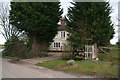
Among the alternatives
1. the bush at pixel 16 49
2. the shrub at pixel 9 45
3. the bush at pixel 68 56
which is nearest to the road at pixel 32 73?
the bush at pixel 68 56

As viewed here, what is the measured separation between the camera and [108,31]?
17328 mm

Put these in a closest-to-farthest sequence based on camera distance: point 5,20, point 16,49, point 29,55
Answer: point 29,55 → point 16,49 → point 5,20

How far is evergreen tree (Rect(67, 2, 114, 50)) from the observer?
54.9 ft

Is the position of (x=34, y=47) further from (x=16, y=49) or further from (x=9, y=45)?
(x=9, y=45)

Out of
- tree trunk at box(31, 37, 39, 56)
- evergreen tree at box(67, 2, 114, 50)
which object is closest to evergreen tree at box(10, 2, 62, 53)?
tree trunk at box(31, 37, 39, 56)

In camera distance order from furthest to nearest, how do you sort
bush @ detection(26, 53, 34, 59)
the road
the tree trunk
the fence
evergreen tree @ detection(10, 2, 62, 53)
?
the tree trunk
evergreen tree @ detection(10, 2, 62, 53)
bush @ detection(26, 53, 34, 59)
the fence
the road

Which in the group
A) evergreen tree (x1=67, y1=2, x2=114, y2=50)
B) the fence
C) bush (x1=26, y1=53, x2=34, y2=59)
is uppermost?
evergreen tree (x1=67, y1=2, x2=114, y2=50)

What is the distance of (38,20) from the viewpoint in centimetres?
2128

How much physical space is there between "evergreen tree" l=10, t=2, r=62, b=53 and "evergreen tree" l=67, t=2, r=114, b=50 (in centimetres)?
522

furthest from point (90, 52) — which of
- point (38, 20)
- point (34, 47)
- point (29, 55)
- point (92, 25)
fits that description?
point (34, 47)

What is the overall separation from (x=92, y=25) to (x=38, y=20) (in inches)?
318

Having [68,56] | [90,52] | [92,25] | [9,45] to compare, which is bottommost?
[68,56]

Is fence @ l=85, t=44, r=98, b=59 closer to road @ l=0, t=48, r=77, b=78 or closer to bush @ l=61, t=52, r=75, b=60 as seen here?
bush @ l=61, t=52, r=75, b=60

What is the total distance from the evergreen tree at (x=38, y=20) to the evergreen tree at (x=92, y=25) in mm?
5221
